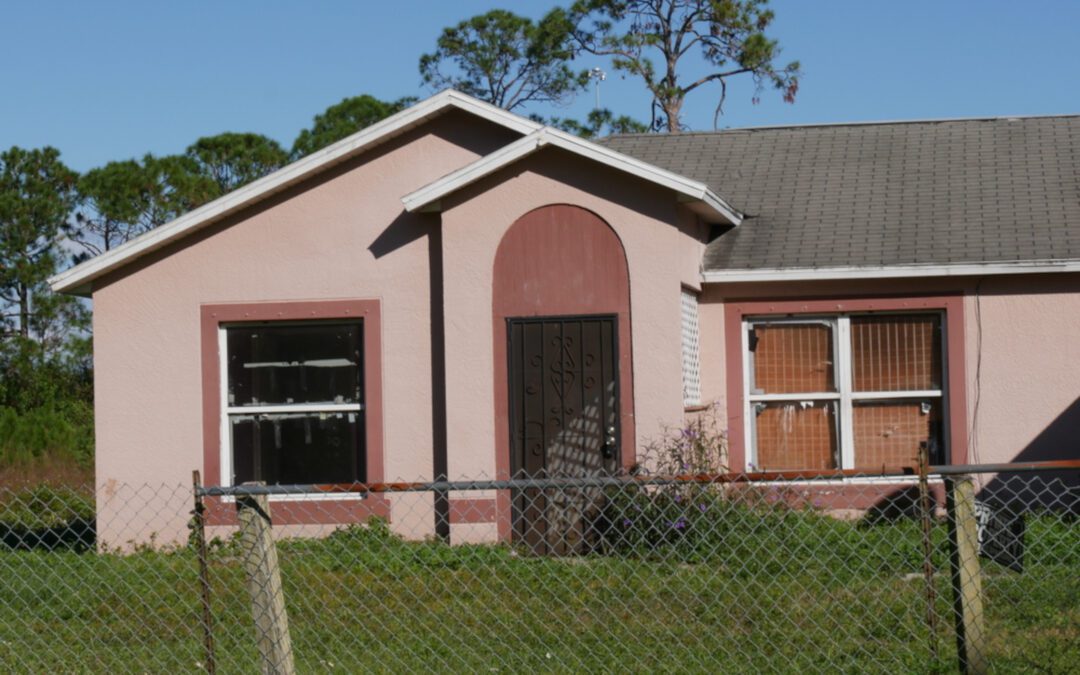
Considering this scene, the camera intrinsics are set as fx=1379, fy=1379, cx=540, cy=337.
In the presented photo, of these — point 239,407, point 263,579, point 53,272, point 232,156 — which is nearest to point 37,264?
point 53,272

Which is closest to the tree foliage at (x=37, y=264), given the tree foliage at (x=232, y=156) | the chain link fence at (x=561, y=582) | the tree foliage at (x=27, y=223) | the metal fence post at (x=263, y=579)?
the tree foliage at (x=27, y=223)

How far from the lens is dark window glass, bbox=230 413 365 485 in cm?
1263

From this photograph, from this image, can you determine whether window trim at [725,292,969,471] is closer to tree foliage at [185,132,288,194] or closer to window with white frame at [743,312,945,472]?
window with white frame at [743,312,945,472]

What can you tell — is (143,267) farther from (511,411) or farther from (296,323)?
(511,411)

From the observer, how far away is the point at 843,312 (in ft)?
41.7

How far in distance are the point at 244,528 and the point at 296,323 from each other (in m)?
6.77

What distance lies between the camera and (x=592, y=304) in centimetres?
1186

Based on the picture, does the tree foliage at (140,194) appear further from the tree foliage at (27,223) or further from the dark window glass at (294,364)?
the dark window glass at (294,364)

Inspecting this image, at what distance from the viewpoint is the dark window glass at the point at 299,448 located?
12.6 m

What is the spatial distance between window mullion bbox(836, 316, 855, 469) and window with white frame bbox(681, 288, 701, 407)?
4.26 ft

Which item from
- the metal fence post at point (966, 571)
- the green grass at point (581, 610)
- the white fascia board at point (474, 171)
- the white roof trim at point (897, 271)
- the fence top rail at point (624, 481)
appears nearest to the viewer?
the fence top rail at point (624, 481)

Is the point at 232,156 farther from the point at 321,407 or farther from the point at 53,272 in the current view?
the point at 321,407

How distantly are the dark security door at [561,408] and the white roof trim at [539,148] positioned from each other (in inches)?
49.6

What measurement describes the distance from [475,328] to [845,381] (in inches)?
137
